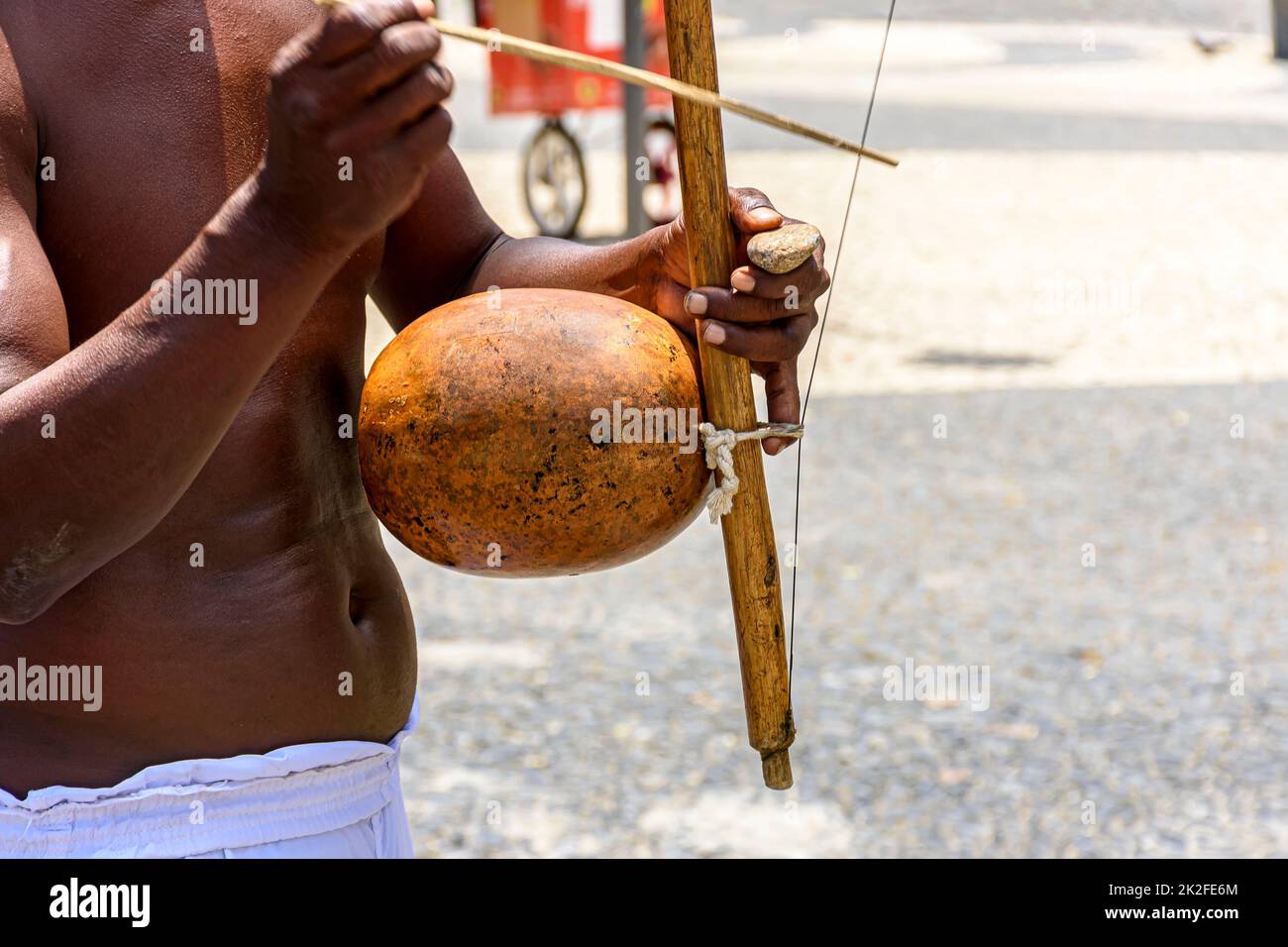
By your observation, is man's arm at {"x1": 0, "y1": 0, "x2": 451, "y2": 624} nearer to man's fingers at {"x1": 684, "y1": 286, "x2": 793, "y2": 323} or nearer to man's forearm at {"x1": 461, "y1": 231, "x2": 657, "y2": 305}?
man's fingers at {"x1": 684, "y1": 286, "x2": 793, "y2": 323}

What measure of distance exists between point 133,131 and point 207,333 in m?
0.36

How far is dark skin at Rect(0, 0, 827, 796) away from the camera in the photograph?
132 centimetres

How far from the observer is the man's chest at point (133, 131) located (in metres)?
1.58

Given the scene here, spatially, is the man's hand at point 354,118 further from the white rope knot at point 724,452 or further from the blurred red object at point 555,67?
the blurred red object at point 555,67

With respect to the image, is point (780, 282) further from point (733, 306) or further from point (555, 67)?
point (555, 67)

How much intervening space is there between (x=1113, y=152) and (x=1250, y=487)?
28.5 ft

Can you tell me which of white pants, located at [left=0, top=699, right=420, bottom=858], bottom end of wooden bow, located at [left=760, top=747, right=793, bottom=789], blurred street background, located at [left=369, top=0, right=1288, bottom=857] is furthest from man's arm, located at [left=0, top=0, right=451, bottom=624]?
blurred street background, located at [left=369, top=0, right=1288, bottom=857]

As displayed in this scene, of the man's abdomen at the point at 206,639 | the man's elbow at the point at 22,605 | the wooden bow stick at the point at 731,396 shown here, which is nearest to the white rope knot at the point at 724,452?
the wooden bow stick at the point at 731,396

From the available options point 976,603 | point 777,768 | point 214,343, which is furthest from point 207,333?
point 976,603

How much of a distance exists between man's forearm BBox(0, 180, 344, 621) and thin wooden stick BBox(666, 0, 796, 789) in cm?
46

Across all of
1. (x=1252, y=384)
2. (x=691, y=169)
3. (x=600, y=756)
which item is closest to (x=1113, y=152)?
(x=1252, y=384)

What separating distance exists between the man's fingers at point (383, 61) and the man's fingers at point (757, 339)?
49 centimetres

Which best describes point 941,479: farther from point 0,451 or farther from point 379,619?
point 0,451

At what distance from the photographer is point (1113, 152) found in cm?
1469
